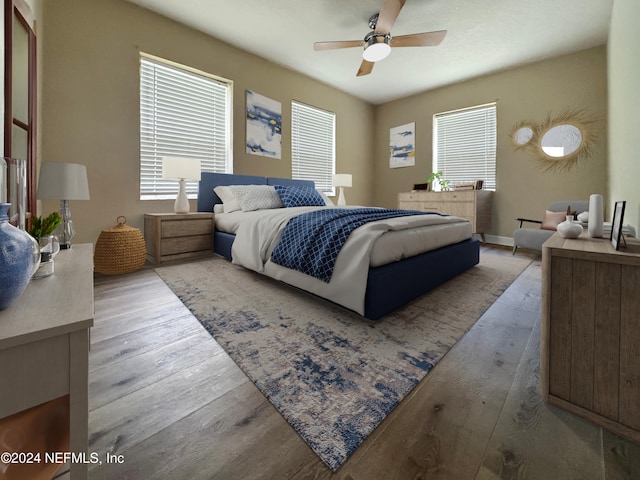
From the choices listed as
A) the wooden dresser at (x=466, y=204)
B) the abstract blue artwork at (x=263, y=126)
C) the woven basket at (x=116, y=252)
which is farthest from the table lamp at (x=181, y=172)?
the wooden dresser at (x=466, y=204)

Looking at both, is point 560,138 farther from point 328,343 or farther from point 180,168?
point 180,168

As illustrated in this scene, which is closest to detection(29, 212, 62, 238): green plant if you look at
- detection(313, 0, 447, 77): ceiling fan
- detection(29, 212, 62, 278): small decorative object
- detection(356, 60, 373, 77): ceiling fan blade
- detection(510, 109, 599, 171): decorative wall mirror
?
detection(29, 212, 62, 278): small decorative object

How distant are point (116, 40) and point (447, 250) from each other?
4006mm

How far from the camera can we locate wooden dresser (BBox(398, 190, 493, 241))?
438 cm

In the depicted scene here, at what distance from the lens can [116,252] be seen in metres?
2.64

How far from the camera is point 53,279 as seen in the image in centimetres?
90

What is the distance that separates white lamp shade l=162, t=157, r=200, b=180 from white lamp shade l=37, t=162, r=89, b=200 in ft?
4.00

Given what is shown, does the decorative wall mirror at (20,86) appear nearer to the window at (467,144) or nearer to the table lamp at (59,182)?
the table lamp at (59,182)

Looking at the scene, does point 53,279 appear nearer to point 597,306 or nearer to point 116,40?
point 597,306

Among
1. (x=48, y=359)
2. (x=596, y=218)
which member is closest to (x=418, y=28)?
(x=596, y=218)

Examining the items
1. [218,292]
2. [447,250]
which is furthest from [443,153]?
[218,292]

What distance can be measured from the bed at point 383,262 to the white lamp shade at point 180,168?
558 mm

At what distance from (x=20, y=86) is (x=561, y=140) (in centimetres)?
585

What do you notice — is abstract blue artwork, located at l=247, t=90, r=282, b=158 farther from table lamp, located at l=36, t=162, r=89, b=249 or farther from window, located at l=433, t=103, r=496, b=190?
window, located at l=433, t=103, r=496, b=190
